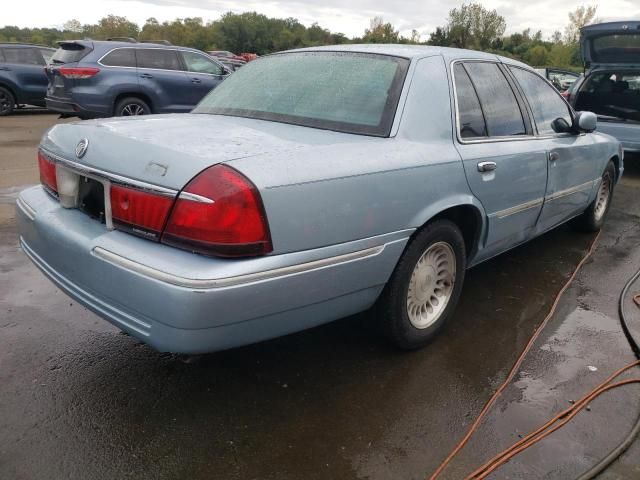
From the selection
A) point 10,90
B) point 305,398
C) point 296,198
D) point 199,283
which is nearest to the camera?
point 199,283

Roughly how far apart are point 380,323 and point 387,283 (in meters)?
0.23

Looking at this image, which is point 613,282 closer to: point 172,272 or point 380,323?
point 380,323

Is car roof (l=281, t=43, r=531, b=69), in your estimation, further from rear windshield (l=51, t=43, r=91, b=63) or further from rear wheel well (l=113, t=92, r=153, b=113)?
rear windshield (l=51, t=43, r=91, b=63)

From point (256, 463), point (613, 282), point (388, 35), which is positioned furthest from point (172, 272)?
point (388, 35)

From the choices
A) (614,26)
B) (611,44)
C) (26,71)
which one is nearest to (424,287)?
(614,26)

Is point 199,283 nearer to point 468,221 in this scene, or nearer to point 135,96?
point 468,221

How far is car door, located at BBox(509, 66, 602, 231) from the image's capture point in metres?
3.78

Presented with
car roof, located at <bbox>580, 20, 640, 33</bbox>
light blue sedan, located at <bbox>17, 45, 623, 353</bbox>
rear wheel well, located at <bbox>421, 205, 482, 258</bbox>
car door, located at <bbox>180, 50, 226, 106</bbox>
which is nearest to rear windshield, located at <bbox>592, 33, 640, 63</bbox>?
car roof, located at <bbox>580, 20, 640, 33</bbox>

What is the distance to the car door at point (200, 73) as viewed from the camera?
10.4 meters

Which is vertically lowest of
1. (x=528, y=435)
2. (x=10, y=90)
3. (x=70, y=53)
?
(x=10, y=90)

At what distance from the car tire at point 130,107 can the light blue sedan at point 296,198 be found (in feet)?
22.1

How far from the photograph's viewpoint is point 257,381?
2688 mm

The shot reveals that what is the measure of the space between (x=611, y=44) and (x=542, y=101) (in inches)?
173

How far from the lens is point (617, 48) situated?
7.37m
